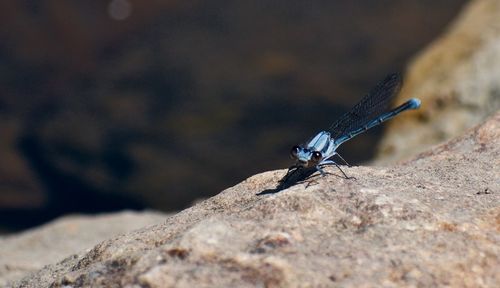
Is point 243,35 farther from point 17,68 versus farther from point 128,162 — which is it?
point 17,68

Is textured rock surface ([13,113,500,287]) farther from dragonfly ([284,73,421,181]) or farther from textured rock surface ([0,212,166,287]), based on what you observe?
textured rock surface ([0,212,166,287])

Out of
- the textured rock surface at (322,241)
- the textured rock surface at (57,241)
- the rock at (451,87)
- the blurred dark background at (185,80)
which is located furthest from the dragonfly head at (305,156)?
the blurred dark background at (185,80)

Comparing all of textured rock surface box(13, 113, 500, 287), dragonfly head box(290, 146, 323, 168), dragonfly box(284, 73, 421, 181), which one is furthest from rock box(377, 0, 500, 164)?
textured rock surface box(13, 113, 500, 287)

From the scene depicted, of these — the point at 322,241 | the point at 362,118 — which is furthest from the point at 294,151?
the point at 322,241

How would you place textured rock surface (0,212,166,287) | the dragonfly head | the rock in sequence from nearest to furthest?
Answer: the dragonfly head, textured rock surface (0,212,166,287), the rock

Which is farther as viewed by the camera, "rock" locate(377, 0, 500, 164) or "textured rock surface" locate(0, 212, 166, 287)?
"rock" locate(377, 0, 500, 164)

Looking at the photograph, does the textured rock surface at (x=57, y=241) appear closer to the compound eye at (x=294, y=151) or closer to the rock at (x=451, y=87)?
the compound eye at (x=294, y=151)
